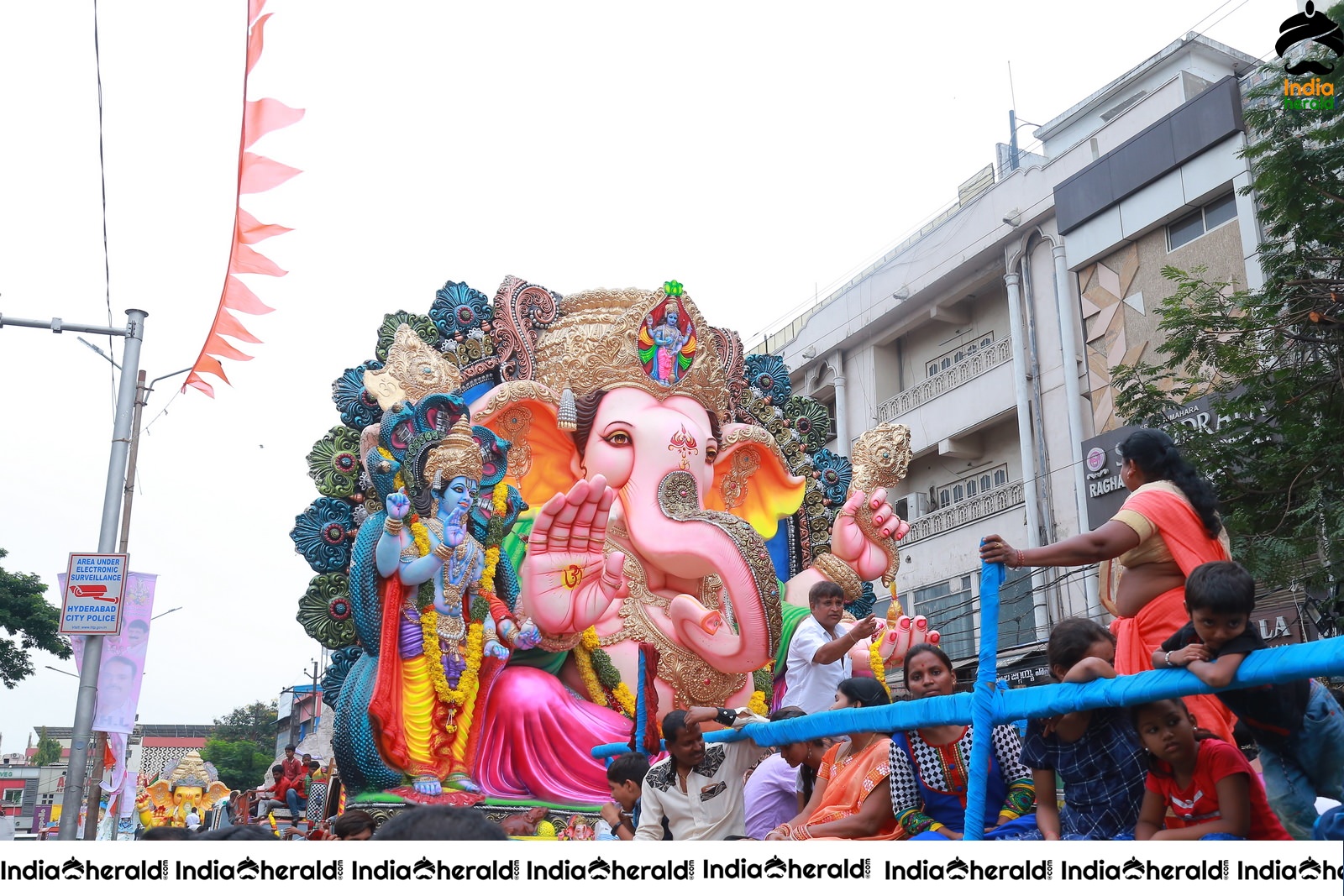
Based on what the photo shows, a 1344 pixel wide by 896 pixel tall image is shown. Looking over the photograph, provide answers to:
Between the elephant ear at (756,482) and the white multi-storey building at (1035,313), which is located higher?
the white multi-storey building at (1035,313)

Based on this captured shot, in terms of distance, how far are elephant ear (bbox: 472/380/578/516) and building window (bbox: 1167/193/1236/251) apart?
400 inches

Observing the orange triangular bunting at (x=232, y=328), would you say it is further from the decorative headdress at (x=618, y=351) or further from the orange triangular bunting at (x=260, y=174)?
the decorative headdress at (x=618, y=351)

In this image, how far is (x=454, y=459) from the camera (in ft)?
23.2

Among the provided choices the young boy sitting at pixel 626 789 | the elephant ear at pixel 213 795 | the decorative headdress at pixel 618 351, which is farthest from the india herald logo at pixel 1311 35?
the elephant ear at pixel 213 795

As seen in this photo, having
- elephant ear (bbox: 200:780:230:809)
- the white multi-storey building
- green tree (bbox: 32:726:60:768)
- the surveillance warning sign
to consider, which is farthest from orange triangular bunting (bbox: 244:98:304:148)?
green tree (bbox: 32:726:60:768)

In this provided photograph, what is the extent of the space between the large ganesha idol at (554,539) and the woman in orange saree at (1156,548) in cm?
338

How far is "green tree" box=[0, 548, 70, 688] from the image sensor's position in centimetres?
1827

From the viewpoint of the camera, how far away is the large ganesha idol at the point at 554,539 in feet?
22.6

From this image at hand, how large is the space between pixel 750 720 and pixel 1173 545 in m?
1.66

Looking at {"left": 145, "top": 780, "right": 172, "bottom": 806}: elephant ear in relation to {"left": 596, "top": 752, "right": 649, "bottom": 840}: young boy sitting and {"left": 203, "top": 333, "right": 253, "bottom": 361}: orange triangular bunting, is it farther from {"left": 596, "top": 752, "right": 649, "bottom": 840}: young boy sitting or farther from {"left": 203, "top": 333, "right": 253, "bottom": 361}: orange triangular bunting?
{"left": 596, "top": 752, "right": 649, "bottom": 840}: young boy sitting

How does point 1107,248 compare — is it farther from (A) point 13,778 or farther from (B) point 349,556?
(A) point 13,778

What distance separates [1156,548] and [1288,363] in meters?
6.64

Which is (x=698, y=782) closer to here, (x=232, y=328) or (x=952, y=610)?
(x=232, y=328)

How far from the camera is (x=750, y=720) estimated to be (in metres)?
4.29
